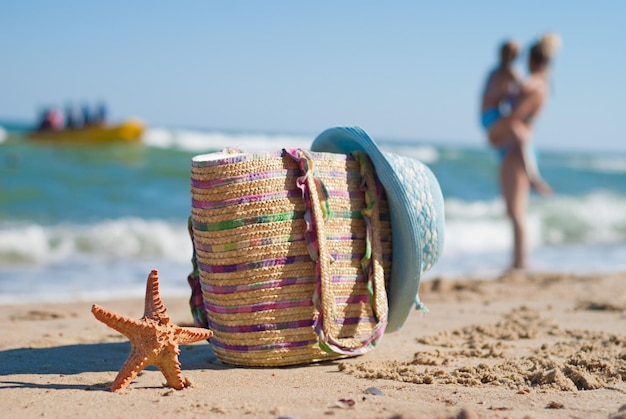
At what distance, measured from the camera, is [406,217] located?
120 inches

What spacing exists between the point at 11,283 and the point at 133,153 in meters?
13.6

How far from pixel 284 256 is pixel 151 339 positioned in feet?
1.90

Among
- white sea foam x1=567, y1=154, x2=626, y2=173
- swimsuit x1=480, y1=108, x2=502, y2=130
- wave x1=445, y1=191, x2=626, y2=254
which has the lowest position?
white sea foam x1=567, y1=154, x2=626, y2=173

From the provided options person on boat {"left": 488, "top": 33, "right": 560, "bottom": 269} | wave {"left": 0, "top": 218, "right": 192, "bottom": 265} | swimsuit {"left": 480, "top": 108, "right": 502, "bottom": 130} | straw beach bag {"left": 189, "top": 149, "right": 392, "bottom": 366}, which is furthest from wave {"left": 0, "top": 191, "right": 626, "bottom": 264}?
straw beach bag {"left": 189, "top": 149, "right": 392, "bottom": 366}

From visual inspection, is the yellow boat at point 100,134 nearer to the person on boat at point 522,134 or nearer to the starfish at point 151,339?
the person on boat at point 522,134

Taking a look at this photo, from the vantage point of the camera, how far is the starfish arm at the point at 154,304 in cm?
267

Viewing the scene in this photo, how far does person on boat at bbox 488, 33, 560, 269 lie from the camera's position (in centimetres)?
633

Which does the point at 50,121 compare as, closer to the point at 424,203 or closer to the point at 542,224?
the point at 542,224

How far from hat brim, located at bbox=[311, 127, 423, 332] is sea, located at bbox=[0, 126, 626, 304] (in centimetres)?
60

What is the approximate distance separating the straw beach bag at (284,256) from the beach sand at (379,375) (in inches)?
5.4

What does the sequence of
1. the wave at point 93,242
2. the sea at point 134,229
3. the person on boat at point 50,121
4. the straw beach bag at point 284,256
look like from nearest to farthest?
the straw beach bag at point 284,256 < the sea at point 134,229 < the wave at point 93,242 < the person on boat at point 50,121

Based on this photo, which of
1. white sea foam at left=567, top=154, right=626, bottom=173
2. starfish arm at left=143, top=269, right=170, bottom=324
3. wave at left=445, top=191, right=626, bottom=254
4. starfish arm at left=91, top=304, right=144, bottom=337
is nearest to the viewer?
starfish arm at left=91, top=304, right=144, bottom=337

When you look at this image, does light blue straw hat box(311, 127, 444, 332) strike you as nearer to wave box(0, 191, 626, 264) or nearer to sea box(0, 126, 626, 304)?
sea box(0, 126, 626, 304)

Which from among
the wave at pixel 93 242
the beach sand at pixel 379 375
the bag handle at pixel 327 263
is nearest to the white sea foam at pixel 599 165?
the wave at pixel 93 242
